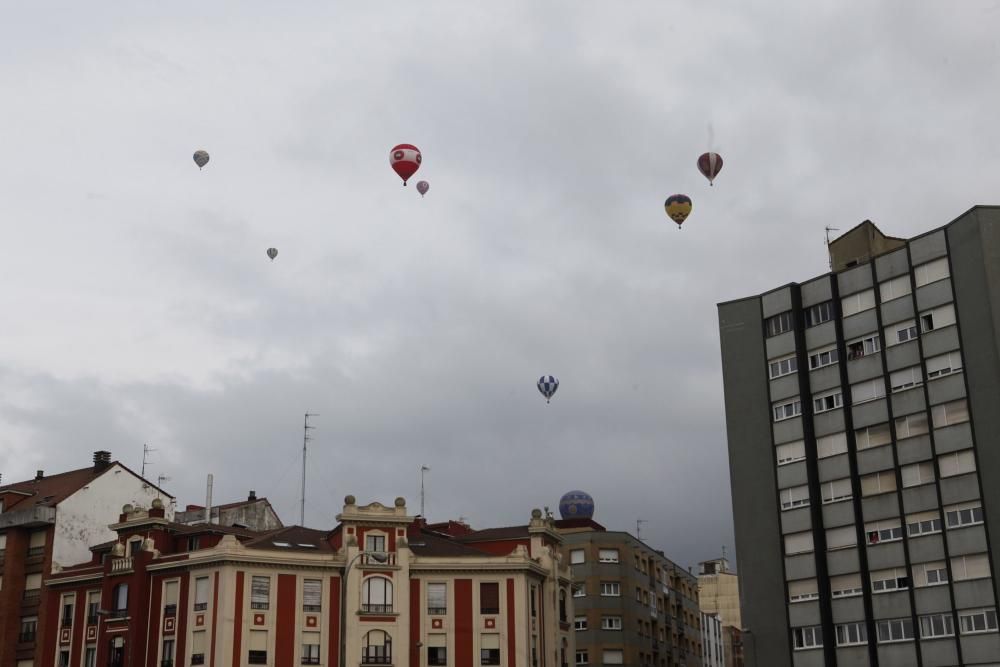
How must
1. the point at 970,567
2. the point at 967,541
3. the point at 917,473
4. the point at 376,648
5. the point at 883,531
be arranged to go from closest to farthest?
the point at 970,567 → the point at 967,541 → the point at 917,473 → the point at 883,531 → the point at 376,648

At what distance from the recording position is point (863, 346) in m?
73.6

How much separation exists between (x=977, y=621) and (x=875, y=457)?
10996 millimetres

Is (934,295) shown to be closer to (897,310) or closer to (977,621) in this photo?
(897,310)

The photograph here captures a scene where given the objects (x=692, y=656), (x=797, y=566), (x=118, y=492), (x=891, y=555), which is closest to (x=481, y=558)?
(x=797, y=566)

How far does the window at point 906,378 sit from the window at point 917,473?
A: 15.6 ft

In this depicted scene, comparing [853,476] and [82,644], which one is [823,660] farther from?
[82,644]

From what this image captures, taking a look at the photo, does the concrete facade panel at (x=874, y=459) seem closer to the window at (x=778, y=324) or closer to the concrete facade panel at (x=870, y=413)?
the concrete facade panel at (x=870, y=413)

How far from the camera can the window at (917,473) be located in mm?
68375

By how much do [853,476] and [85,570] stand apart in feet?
169

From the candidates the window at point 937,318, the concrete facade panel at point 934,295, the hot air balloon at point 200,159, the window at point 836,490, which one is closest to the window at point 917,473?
the window at point 836,490

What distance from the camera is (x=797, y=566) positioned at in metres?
72.6

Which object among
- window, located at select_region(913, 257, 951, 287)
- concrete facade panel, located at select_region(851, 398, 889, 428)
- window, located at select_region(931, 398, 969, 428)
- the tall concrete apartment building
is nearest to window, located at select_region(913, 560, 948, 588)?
the tall concrete apartment building

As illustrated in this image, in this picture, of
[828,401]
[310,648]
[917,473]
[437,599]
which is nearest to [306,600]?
[310,648]

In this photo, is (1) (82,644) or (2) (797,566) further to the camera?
(1) (82,644)
